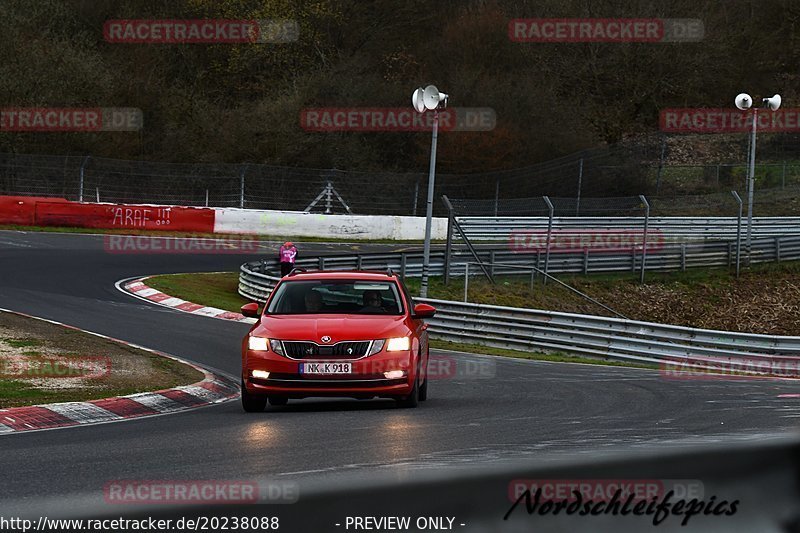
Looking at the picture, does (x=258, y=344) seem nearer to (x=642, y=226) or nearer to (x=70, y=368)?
(x=70, y=368)

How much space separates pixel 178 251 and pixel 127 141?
1340 cm

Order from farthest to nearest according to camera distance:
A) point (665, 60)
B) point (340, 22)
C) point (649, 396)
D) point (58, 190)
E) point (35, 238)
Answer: point (340, 22) → point (665, 60) → point (58, 190) → point (35, 238) → point (649, 396)

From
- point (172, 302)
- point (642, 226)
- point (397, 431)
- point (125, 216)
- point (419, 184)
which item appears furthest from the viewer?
point (419, 184)

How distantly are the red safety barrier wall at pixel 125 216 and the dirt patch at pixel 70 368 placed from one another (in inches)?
806

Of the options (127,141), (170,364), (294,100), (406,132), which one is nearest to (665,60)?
(406,132)

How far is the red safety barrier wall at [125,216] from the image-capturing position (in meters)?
37.6

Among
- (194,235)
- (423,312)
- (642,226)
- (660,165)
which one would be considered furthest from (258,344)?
(660,165)

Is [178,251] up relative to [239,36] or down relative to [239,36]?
down

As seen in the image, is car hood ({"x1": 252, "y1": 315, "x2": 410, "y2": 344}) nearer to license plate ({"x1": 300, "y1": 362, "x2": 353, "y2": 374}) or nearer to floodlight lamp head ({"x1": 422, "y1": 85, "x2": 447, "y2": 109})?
license plate ({"x1": 300, "y1": 362, "x2": 353, "y2": 374})

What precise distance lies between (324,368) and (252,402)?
83 centimetres

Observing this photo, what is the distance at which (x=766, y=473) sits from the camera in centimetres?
304

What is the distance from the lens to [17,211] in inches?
1469

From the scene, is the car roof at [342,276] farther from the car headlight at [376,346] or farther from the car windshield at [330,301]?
the car headlight at [376,346]

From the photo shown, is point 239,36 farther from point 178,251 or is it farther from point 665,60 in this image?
point 178,251
